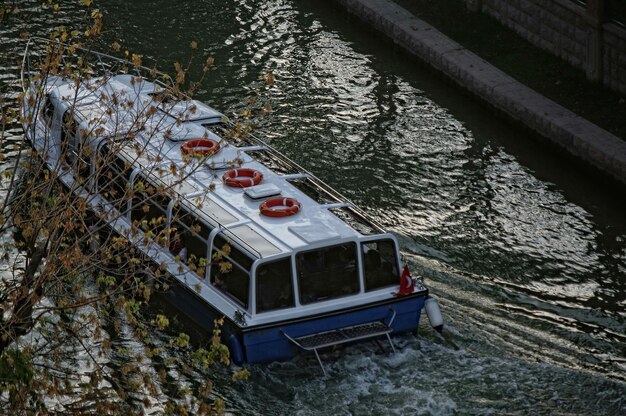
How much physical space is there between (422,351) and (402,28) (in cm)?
1263

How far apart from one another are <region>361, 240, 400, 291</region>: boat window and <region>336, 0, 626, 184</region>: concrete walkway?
6630 millimetres

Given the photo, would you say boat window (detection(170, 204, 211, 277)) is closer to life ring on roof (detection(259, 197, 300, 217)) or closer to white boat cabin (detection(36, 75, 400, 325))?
white boat cabin (detection(36, 75, 400, 325))

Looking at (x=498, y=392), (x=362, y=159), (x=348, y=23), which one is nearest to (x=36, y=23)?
(x=348, y=23)

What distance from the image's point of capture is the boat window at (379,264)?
1612 cm

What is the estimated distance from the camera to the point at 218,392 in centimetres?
1555

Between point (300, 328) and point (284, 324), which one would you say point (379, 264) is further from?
point (284, 324)

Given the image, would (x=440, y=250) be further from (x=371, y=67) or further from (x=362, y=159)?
(x=371, y=67)

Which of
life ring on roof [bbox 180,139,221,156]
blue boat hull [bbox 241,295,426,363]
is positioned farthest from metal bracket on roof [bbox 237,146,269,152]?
blue boat hull [bbox 241,295,426,363]

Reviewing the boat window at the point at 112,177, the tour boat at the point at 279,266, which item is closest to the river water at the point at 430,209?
the tour boat at the point at 279,266

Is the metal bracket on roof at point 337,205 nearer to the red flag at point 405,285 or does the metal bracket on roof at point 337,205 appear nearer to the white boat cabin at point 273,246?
the white boat cabin at point 273,246

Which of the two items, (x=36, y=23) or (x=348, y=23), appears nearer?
(x=36, y=23)

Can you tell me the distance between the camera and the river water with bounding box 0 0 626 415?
50.9 feet

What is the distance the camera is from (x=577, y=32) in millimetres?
24609

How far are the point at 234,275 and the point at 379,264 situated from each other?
6.56ft
